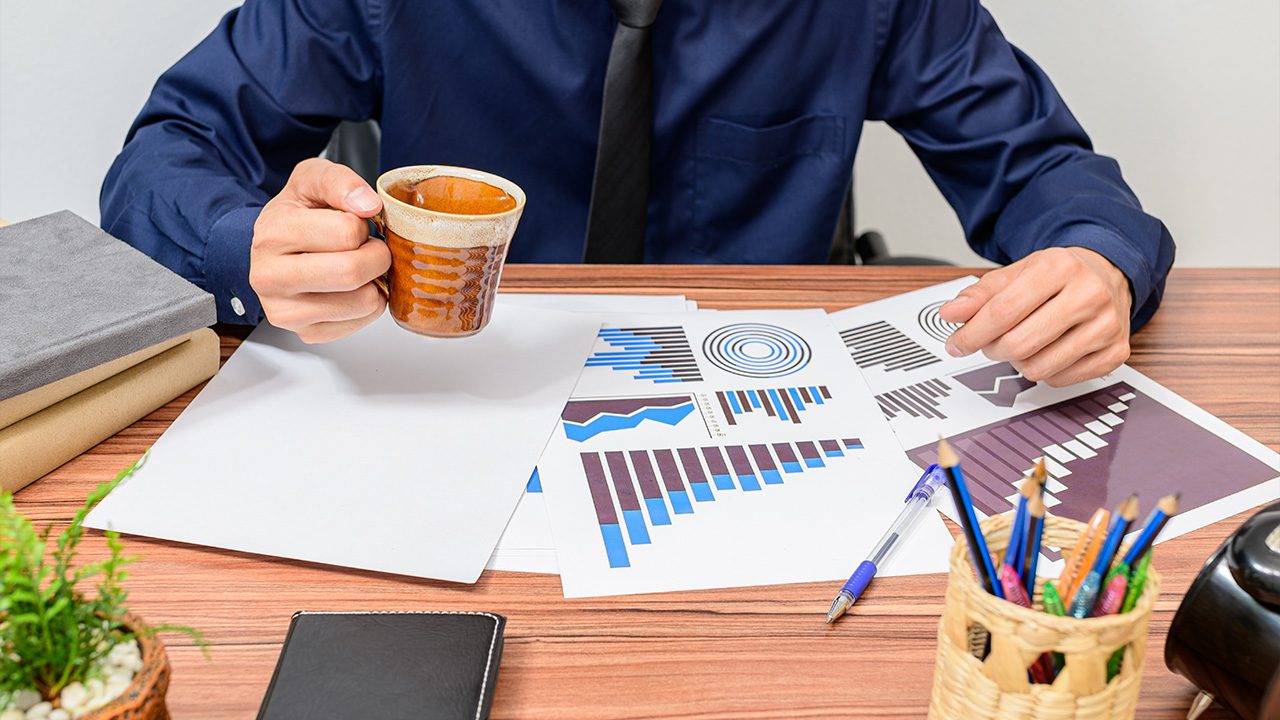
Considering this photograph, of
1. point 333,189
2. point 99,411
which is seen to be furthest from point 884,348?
point 99,411

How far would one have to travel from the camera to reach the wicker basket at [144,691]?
0.44 meters

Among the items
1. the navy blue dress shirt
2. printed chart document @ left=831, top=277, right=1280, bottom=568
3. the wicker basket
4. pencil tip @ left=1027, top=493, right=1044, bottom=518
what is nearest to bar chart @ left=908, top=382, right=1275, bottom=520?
printed chart document @ left=831, top=277, right=1280, bottom=568

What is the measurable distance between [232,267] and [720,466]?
50 centimetres

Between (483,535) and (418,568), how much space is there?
5 centimetres

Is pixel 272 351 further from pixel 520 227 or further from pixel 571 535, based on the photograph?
pixel 520 227

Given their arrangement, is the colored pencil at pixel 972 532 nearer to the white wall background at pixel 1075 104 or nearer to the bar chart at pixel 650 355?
the bar chart at pixel 650 355

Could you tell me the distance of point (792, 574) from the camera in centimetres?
69

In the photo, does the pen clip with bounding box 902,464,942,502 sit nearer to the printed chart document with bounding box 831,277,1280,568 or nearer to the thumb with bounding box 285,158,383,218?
the printed chart document with bounding box 831,277,1280,568

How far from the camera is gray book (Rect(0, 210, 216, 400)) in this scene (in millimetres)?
742

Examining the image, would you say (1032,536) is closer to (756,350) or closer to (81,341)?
(756,350)

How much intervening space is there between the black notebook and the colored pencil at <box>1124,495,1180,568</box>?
328 mm

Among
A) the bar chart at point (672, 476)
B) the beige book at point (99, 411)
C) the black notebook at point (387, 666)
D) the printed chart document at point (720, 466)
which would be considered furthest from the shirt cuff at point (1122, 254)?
the beige book at point (99, 411)

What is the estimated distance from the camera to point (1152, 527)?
0.43 meters

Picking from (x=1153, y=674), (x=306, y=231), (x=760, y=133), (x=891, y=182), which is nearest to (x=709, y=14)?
(x=760, y=133)
